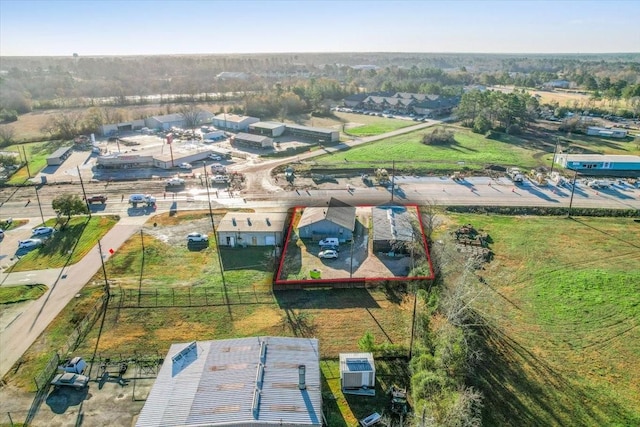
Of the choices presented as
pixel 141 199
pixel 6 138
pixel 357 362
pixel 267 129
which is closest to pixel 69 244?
pixel 141 199

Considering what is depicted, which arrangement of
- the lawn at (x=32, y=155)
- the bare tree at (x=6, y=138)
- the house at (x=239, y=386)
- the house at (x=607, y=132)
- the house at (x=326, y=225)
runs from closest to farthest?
the house at (x=239, y=386) < the house at (x=326, y=225) < the lawn at (x=32, y=155) < the bare tree at (x=6, y=138) < the house at (x=607, y=132)

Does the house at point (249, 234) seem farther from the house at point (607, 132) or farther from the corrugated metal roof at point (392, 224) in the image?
the house at point (607, 132)

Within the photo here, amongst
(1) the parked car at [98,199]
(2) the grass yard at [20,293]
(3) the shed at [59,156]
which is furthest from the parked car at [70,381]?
(3) the shed at [59,156]

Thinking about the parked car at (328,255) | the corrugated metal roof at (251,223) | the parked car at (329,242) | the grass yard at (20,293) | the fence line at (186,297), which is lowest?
the fence line at (186,297)

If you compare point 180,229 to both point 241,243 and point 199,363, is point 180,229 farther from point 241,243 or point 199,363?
point 199,363

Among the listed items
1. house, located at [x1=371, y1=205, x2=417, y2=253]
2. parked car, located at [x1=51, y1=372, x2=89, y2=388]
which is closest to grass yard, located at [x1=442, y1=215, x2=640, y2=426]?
house, located at [x1=371, y1=205, x2=417, y2=253]

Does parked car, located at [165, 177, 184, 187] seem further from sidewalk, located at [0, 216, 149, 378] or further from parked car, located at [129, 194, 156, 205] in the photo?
sidewalk, located at [0, 216, 149, 378]

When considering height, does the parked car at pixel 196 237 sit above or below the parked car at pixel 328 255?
above

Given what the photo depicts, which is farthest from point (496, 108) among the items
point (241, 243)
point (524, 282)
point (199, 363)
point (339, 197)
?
point (199, 363)
